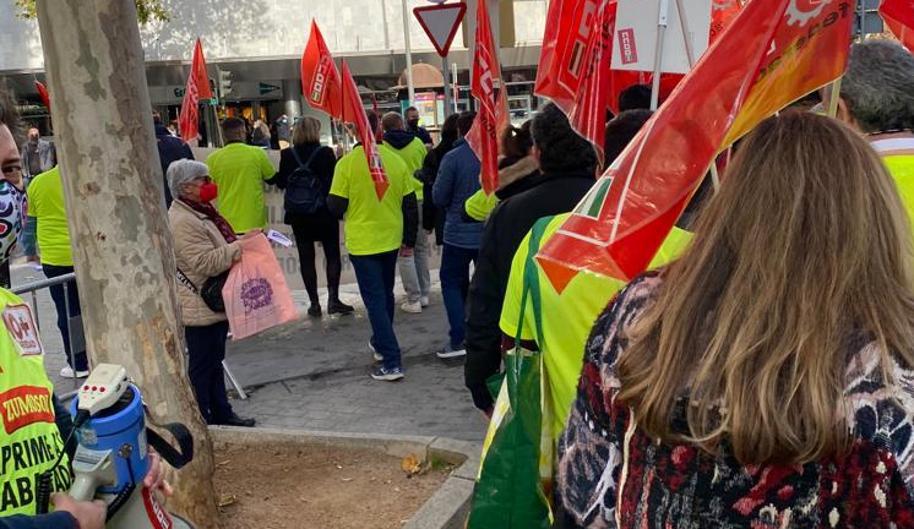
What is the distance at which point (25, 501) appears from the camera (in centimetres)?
176

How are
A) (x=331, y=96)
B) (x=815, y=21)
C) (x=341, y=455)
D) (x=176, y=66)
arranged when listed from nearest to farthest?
(x=815, y=21), (x=341, y=455), (x=331, y=96), (x=176, y=66)

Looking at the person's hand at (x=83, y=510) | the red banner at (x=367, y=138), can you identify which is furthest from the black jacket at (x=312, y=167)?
the person's hand at (x=83, y=510)

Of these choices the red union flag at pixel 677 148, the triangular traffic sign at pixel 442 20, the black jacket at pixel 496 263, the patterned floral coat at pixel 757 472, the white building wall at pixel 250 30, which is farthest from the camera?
the white building wall at pixel 250 30

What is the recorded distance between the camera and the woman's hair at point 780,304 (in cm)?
133

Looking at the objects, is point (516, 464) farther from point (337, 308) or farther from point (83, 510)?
point (337, 308)

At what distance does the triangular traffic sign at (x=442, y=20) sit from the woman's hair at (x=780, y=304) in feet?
26.1

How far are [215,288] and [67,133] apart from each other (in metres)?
1.91

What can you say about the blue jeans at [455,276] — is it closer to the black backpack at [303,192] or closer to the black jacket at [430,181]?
the black jacket at [430,181]

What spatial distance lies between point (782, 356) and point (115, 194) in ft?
8.90

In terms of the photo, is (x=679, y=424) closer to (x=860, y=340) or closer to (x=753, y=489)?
(x=753, y=489)

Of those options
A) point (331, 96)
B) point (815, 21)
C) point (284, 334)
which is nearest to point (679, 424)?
point (815, 21)

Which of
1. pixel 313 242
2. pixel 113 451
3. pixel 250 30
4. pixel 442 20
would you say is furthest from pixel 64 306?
pixel 250 30

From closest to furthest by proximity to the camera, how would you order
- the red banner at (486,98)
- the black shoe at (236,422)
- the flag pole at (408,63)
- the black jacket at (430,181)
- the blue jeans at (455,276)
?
the black shoe at (236,422), the red banner at (486,98), the blue jeans at (455,276), the black jacket at (430,181), the flag pole at (408,63)

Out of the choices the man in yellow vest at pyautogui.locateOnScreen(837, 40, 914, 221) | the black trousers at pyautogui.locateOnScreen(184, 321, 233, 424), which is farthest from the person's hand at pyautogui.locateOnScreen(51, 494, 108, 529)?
the black trousers at pyautogui.locateOnScreen(184, 321, 233, 424)
